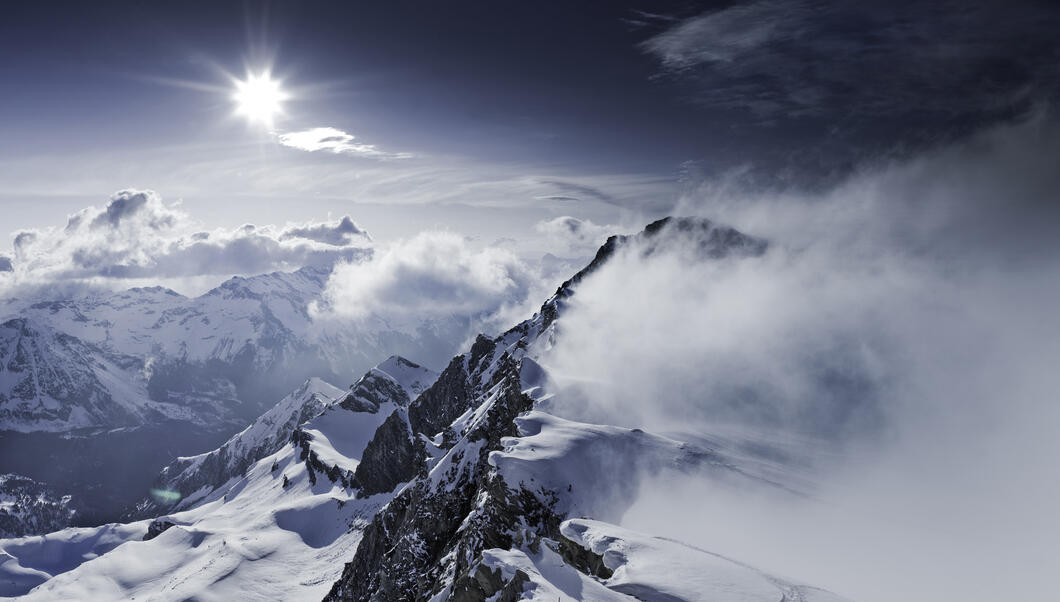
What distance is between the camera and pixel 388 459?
578 ft

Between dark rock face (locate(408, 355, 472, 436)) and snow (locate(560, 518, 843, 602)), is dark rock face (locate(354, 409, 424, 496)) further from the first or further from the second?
snow (locate(560, 518, 843, 602))

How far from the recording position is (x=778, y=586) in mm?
39438

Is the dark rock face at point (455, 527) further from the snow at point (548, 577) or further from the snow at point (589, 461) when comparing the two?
the snow at point (589, 461)

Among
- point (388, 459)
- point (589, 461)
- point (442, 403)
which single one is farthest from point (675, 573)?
point (388, 459)

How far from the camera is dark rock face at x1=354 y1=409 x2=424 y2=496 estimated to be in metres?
172

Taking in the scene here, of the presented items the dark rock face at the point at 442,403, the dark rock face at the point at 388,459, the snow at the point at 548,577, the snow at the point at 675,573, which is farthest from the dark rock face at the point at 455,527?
the dark rock face at the point at 388,459

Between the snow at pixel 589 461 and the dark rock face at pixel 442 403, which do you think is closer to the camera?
the snow at pixel 589 461

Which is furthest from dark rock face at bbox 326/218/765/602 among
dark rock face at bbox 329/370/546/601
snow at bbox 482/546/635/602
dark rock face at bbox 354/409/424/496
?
dark rock face at bbox 354/409/424/496

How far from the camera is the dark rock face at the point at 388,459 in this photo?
17162cm

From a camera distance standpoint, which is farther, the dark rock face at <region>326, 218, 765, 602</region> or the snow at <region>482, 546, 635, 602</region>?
the dark rock face at <region>326, 218, 765, 602</region>

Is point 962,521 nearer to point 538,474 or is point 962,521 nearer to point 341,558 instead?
point 538,474

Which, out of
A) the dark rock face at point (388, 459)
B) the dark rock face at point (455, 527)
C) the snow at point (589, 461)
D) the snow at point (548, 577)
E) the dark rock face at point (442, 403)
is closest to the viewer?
the snow at point (548, 577)

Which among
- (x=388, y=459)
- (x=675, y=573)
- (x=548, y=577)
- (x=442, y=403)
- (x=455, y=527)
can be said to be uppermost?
(x=548, y=577)

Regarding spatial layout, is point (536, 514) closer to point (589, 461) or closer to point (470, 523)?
point (470, 523)
